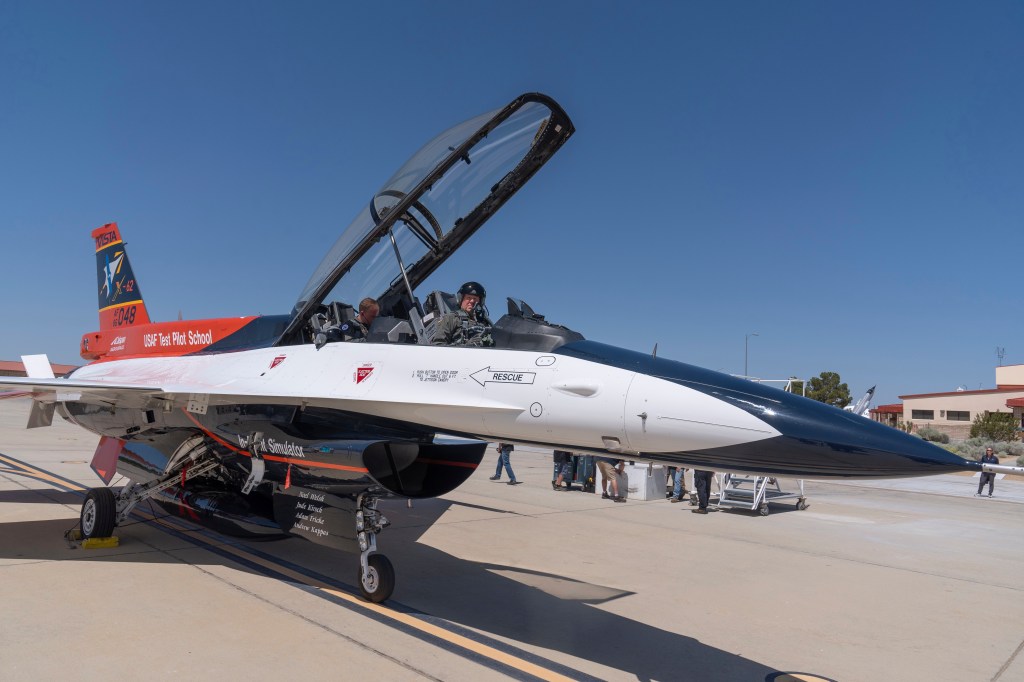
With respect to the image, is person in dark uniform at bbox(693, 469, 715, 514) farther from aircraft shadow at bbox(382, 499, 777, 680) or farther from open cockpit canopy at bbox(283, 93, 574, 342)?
open cockpit canopy at bbox(283, 93, 574, 342)

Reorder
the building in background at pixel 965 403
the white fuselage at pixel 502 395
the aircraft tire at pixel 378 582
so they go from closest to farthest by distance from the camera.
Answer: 1. the white fuselage at pixel 502 395
2. the aircraft tire at pixel 378 582
3. the building in background at pixel 965 403

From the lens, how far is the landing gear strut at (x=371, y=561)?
16.3ft

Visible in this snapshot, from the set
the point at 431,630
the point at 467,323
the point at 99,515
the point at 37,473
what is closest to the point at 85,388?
the point at 99,515

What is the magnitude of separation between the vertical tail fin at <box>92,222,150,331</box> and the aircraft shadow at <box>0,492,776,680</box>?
129 inches

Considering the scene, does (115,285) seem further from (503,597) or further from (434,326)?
(503,597)

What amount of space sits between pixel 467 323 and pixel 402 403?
30.3 inches

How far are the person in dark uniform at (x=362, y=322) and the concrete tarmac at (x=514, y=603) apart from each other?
2.06 meters

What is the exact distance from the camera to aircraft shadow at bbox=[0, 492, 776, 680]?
4227mm

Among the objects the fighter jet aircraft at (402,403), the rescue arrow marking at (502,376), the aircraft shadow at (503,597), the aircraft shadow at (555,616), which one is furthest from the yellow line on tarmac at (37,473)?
the rescue arrow marking at (502,376)

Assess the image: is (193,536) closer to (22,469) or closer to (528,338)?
(528,338)

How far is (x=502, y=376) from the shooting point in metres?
4.38

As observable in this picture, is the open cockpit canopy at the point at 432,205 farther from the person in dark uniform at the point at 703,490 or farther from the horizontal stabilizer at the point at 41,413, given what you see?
the person in dark uniform at the point at 703,490

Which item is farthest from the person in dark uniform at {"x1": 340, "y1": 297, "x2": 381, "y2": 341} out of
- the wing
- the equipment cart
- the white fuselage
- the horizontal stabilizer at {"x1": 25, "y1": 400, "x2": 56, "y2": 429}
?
the equipment cart

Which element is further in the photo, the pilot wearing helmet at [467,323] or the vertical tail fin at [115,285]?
the vertical tail fin at [115,285]
